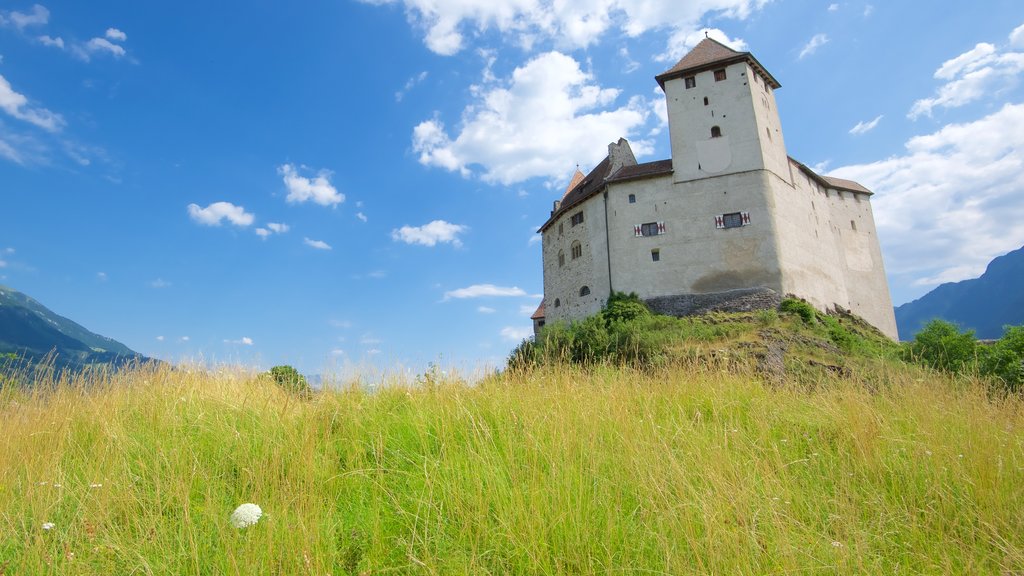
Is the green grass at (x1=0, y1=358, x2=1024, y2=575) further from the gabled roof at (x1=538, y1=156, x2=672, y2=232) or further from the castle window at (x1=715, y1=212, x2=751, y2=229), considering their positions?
the gabled roof at (x1=538, y1=156, x2=672, y2=232)

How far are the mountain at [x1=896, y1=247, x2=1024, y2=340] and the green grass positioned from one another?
597 ft

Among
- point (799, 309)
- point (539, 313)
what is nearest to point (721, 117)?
point (799, 309)

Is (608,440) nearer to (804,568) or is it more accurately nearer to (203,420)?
(804,568)

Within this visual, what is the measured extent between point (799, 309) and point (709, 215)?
21.9 ft

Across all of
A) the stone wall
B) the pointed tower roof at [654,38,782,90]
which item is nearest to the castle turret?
the pointed tower roof at [654,38,782,90]

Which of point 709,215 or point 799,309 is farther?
point 709,215

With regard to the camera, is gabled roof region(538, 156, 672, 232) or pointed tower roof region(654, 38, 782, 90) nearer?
pointed tower roof region(654, 38, 782, 90)

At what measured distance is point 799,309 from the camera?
23.2 m

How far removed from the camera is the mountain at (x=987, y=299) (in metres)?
147

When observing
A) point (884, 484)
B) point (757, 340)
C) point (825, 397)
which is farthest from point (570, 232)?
point (884, 484)

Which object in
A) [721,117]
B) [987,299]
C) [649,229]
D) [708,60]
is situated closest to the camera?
[649,229]

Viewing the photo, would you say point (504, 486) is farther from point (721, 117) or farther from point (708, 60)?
point (708, 60)

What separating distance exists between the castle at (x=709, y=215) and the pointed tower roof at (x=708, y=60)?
59mm

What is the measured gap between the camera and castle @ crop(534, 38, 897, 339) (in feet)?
82.9
